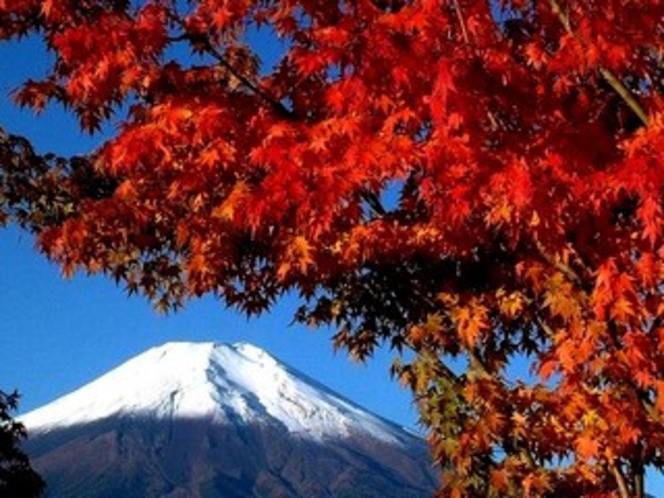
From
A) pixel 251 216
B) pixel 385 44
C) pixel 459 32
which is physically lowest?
pixel 251 216

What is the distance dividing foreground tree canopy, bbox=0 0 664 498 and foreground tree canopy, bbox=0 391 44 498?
1456 centimetres

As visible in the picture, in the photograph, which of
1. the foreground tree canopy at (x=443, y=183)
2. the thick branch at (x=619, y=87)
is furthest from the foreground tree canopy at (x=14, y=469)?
the thick branch at (x=619, y=87)

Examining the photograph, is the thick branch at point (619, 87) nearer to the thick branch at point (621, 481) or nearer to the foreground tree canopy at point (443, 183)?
the foreground tree canopy at point (443, 183)

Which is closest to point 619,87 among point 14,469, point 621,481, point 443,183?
point 443,183

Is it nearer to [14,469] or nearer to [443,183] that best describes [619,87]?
[443,183]

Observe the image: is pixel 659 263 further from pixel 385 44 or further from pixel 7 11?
pixel 7 11

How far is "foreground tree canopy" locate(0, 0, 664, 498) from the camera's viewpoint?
591 centimetres

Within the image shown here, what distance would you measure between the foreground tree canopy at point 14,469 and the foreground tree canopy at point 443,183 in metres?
14.6

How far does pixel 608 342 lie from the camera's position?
6613 mm

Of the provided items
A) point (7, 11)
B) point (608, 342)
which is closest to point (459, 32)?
point (608, 342)

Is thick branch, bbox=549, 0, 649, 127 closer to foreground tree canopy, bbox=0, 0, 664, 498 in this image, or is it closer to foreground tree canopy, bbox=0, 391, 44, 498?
foreground tree canopy, bbox=0, 0, 664, 498

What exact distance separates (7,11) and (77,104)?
846 millimetres

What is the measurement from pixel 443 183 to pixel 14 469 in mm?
18741

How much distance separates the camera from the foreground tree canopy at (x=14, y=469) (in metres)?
22.2
